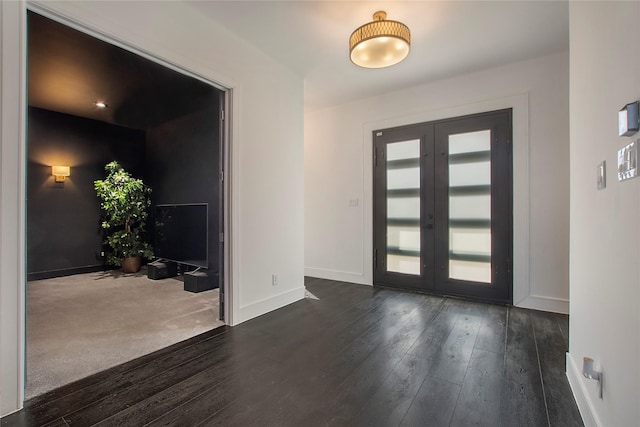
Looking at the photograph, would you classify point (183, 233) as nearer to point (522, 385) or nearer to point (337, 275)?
point (337, 275)

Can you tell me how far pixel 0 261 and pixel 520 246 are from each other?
4.53m

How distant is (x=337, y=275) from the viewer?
4.91 metres

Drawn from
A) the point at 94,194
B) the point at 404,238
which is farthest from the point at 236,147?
the point at 94,194

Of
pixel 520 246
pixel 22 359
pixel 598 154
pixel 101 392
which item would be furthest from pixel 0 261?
pixel 520 246

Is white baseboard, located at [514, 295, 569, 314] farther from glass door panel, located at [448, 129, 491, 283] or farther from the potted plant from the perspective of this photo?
the potted plant

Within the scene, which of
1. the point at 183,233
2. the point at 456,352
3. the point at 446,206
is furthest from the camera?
the point at 183,233

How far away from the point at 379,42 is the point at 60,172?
19.1 feet

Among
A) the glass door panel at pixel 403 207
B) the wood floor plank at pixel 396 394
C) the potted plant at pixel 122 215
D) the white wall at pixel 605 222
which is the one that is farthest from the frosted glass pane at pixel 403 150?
the potted plant at pixel 122 215

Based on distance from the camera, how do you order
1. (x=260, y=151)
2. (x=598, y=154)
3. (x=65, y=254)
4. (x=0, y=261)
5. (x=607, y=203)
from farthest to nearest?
1. (x=65, y=254)
2. (x=260, y=151)
3. (x=0, y=261)
4. (x=598, y=154)
5. (x=607, y=203)

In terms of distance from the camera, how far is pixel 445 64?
3580 millimetres

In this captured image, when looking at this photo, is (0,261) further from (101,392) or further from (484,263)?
(484,263)

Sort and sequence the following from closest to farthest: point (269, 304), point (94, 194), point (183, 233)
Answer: point (269, 304)
point (183, 233)
point (94, 194)

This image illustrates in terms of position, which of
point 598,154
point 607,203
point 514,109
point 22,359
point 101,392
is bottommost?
point 101,392

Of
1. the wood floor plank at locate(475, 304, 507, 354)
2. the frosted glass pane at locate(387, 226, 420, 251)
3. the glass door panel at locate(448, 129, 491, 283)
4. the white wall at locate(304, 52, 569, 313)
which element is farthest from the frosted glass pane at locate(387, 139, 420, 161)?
the wood floor plank at locate(475, 304, 507, 354)
